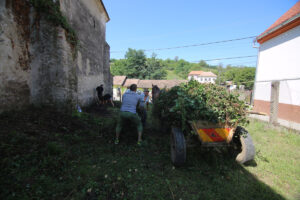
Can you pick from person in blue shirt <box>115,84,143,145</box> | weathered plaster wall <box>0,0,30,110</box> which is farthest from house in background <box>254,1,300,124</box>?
weathered plaster wall <box>0,0,30,110</box>

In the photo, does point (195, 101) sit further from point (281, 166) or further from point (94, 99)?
point (94, 99)

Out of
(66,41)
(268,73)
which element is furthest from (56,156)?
(268,73)

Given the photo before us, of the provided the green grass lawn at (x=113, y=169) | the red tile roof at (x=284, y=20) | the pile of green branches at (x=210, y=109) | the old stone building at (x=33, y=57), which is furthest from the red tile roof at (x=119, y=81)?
the pile of green branches at (x=210, y=109)

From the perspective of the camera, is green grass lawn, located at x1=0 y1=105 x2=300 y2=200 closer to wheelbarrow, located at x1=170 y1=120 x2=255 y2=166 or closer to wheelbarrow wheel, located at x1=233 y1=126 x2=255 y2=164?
wheelbarrow wheel, located at x1=233 y1=126 x2=255 y2=164

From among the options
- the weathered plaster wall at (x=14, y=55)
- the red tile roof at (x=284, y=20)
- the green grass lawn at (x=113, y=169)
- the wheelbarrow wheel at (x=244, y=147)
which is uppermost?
the red tile roof at (x=284, y=20)

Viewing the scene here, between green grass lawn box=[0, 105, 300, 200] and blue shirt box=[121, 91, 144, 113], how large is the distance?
99 centimetres

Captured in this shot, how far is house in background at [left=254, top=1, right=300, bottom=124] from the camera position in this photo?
21.0ft

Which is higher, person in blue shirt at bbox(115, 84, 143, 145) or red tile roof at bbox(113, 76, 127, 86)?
red tile roof at bbox(113, 76, 127, 86)

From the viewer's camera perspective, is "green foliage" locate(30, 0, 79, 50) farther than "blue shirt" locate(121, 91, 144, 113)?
Yes

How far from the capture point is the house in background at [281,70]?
641 centimetres

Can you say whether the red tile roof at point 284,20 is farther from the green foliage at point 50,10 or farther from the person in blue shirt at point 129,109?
the green foliage at point 50,10

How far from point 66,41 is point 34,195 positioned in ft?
14.2

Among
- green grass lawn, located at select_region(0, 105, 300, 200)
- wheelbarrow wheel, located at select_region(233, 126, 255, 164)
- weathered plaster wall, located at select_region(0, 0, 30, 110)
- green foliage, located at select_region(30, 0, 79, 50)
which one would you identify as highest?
green foliage, located at select_region(30, 0, 79, 50)

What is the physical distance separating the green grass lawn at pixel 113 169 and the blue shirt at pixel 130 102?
990 mm
